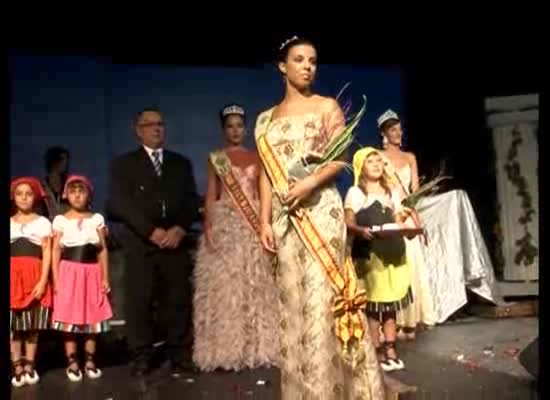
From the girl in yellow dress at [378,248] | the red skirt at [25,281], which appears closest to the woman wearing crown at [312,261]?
the girl in yellow dress at [378,248]

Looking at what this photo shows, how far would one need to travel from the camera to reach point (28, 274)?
3977mm

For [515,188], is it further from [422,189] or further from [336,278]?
[336,278]

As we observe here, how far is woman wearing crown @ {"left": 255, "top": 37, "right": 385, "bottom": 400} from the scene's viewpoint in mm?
3094

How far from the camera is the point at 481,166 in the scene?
16.3 ft

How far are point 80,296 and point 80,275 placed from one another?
3.4 inches

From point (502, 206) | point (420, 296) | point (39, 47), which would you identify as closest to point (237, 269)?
point (420, 296)

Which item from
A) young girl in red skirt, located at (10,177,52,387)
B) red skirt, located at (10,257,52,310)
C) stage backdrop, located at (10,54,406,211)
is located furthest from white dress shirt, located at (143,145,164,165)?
red skirt, located at (10,257,52,310)

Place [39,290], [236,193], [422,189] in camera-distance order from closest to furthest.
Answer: [39,290] < [422,189] < [236,193]

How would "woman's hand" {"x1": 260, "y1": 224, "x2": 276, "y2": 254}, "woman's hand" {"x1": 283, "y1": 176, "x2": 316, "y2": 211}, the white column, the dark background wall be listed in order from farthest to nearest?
the white column < the dark background wall < "woman's hand" {"x1": 260, "y1": 224, "x2": 276, "y2": 254} < "woman's hand" {"x1": 283, "y1": 176, "x2": 316, "y2": 211}

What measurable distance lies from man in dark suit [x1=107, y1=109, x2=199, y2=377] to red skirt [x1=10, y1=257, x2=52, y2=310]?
36cm

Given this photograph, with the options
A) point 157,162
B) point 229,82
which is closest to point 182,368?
point 157,162

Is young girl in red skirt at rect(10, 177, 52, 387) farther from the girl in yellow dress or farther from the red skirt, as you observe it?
the girl in yellow dress

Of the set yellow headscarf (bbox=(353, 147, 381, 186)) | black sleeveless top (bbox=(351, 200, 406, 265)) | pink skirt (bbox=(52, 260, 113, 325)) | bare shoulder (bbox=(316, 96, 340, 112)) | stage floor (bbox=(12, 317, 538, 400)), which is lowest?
stage floor (bbox=(12, 317, 538, 400))

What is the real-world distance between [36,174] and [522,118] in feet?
7.84
